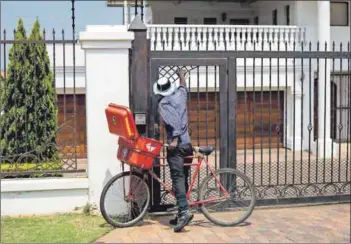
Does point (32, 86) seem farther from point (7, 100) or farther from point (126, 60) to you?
point (126, 60)

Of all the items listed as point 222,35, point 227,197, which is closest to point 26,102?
point 227,197

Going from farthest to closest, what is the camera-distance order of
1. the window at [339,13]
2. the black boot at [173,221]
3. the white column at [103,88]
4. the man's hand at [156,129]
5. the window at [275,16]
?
the window at [275,16] < the window at [339,13] < the man's hand at [156,129] < the white column at [103,88] < the black boot at [173,221]

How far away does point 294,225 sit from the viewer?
5.88 metres

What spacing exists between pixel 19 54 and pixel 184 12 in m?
13.1

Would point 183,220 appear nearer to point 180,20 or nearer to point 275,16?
point 275,16

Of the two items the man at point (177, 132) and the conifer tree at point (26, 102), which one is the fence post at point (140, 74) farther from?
the conifer tree at point (26, 102)

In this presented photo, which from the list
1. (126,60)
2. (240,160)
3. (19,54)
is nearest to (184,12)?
(240,160)

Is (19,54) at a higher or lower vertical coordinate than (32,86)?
higher

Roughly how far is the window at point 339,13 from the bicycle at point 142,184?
12306 mm

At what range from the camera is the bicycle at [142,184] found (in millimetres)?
5492

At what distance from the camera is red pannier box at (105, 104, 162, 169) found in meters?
5.45

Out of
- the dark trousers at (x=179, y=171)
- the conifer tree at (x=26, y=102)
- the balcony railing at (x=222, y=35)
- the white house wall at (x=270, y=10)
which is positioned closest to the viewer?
the dark trousers at (x=179, y=171)

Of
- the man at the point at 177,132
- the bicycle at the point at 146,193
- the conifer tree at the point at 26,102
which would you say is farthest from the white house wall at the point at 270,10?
the man at the point at 177,132

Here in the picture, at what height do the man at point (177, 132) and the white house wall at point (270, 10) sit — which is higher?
the white house wall at point (270, 10)
